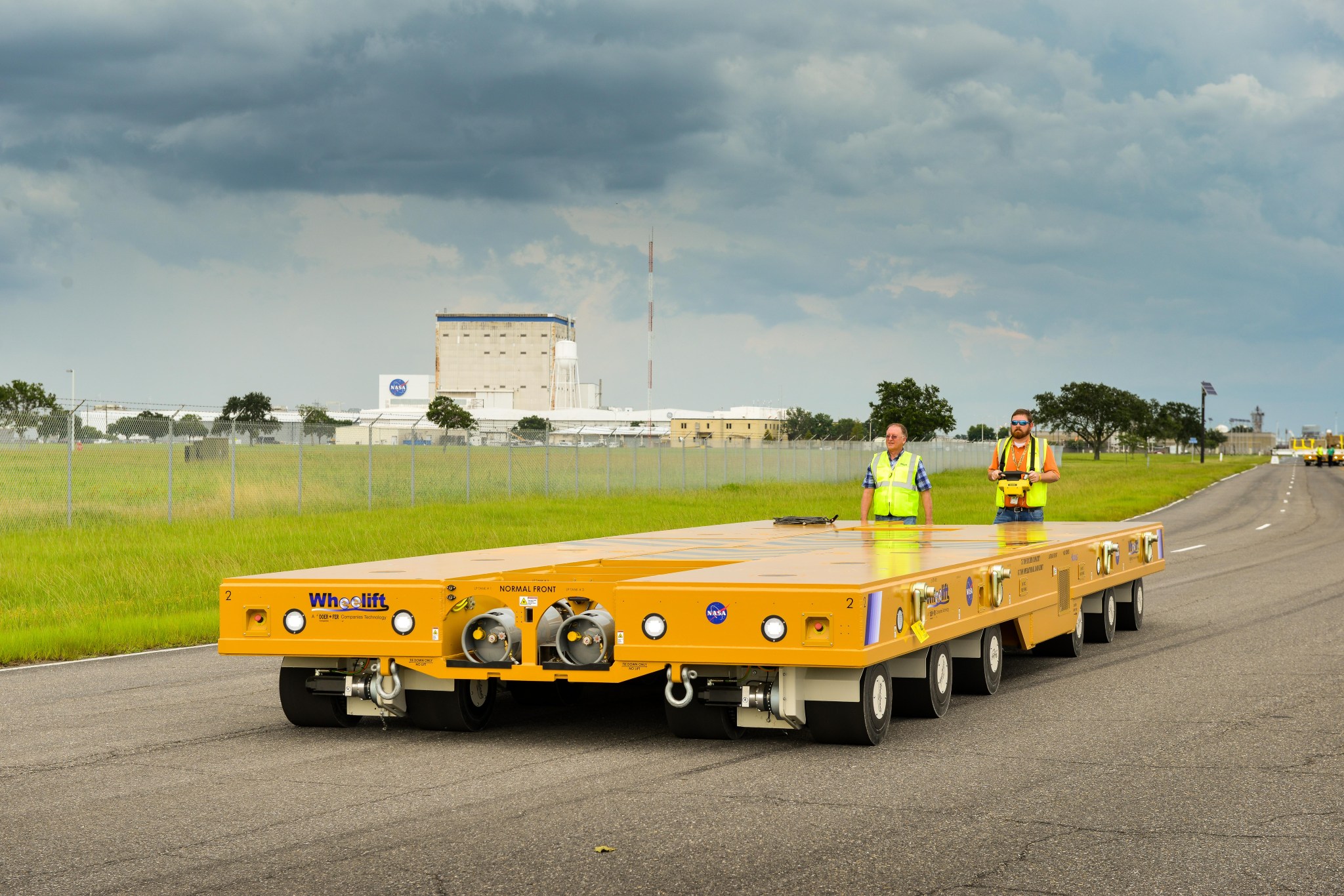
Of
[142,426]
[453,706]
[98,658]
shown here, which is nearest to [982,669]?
[453,706]

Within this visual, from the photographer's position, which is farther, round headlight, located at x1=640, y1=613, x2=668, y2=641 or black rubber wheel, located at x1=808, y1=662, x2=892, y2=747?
black rubber wheel, located at x1=808, y1=662, x2=892, y2=747

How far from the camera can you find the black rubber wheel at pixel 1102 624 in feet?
40.0

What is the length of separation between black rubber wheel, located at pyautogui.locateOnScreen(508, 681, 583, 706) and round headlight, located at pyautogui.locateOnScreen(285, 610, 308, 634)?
1.78m

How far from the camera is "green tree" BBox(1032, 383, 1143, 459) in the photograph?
139 meters

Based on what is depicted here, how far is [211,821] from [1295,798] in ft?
16.3

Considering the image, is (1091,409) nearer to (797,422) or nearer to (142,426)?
(797,422)

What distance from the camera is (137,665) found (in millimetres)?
11227

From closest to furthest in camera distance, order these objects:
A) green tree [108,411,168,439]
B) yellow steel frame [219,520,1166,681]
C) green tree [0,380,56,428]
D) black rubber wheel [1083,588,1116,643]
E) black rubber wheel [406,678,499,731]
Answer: yellow steel frame [219,520,1166,681], black rubber wheel [406,678,499,731], black rubber wheel [1083,588,1116,643], green tree [108,411,168,439], green tree [0,380,56,428]

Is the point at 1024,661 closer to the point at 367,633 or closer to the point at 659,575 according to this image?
the point at 659,575

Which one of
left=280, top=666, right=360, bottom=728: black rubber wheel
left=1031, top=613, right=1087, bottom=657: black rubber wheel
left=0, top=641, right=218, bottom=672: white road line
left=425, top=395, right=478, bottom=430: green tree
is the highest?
left=425, top=395, right=478, bottom=430: green tree

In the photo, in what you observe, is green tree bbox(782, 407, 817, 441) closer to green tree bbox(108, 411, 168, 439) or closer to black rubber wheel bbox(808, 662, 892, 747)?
green tree bbox(108, 411, 168, 439)

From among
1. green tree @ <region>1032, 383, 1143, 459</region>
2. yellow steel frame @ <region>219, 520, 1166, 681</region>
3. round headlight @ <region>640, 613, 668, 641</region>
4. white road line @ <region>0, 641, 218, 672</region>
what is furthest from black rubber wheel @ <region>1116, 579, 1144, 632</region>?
green tree @ <region>1032, 383, 1143, 459</region>

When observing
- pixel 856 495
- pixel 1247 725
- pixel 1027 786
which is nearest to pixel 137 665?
pixel 1027 786

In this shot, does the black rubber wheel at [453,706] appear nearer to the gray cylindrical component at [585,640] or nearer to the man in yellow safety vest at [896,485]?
the gray cylindrical component at [585,640]
